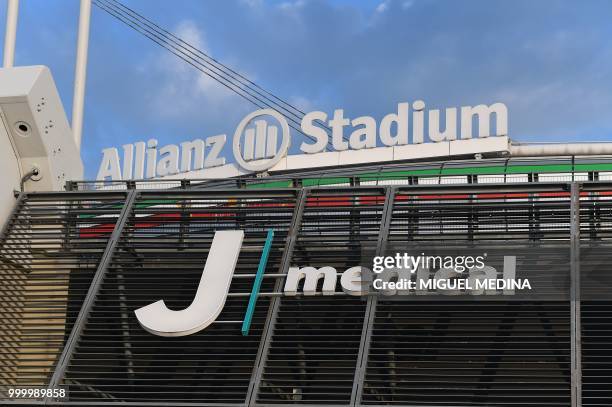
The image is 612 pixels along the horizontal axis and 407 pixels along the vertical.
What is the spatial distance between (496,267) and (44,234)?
8.06 m

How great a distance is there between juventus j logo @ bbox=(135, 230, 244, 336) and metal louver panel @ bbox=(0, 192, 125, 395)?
1.52 m

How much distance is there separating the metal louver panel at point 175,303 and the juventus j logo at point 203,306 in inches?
7.0

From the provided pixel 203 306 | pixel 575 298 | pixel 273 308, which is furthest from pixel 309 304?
pixel 575 298

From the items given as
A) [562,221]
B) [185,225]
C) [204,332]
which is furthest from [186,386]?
[562,221]

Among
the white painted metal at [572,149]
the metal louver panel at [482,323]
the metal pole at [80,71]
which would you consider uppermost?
the metal pole at [80,71]

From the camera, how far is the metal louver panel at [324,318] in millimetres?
15984

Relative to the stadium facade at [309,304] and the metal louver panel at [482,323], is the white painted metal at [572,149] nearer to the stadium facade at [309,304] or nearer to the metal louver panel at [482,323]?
the stadium facade at [309,304]

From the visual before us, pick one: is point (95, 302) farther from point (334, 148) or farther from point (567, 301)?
point (334, 148)

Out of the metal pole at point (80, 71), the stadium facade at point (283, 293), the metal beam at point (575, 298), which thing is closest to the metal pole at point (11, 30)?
the metal pole at point (80, 71)

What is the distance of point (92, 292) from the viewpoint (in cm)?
1783

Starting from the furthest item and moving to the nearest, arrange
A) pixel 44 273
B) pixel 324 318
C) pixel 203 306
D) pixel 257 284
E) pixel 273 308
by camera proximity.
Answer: pixel 44 273 < pixel 257 284 < pixel 203 306 < pixel 273 308 < pixel 324 318

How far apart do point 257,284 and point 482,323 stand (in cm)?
370

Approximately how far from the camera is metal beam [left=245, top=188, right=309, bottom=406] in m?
15.8

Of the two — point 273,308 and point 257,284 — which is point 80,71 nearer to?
point 257,284
